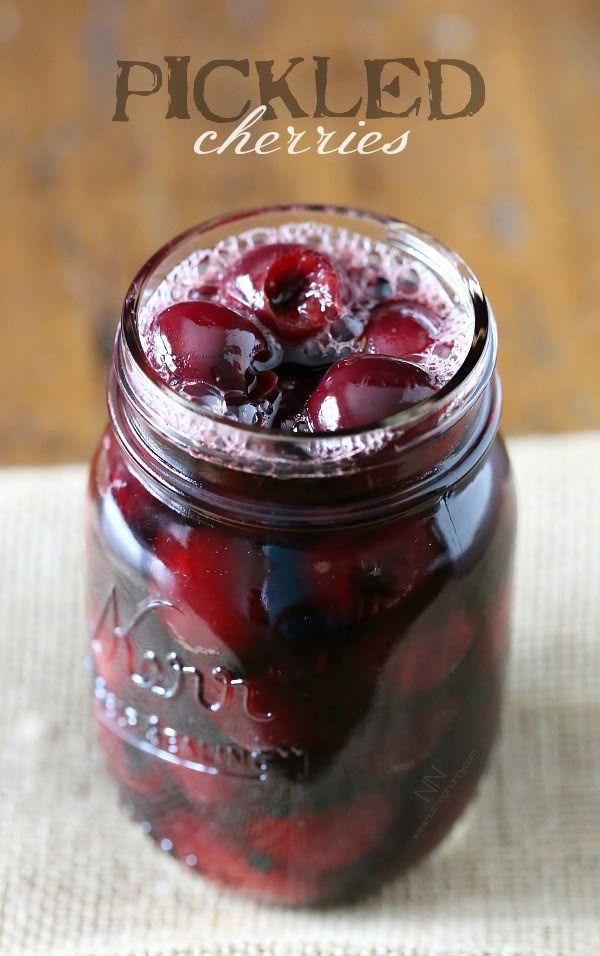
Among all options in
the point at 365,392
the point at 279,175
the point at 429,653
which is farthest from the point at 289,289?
the point at 279,175

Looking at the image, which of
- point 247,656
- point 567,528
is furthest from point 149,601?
point 567,528

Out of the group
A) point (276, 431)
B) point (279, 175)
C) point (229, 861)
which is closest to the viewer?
point (276, 431)

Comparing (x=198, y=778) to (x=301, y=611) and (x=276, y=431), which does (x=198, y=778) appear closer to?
(x=301, y=611)

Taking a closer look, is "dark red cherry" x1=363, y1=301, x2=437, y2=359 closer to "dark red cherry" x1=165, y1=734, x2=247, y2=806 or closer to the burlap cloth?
"dark red cherry" x1=165, y1=734, x2=247, y2=806

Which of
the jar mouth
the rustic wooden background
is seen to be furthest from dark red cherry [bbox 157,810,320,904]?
the rustic wooden background

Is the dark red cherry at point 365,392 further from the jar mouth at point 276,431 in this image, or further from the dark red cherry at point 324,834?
the dark red cherry at point 324,834

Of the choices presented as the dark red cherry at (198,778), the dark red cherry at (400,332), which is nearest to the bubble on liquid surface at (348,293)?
the dark red cherry at (400,332)
